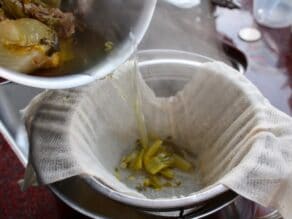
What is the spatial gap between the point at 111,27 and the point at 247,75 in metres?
0.58

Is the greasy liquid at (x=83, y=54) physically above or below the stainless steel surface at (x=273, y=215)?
above

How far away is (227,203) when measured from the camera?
91cm

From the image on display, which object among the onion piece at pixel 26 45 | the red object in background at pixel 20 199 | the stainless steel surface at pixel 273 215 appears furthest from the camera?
the red object in background at pixel 20 199

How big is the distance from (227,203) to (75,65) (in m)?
0.39

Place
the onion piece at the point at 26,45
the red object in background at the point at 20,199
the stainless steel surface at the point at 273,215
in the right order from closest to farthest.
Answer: the onion piece at the point at 26,45, the stainless steel surface at the point at 273,215, the red object in background at the point at 20,199

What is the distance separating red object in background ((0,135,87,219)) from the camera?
1146mm

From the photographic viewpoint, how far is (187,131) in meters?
1.26

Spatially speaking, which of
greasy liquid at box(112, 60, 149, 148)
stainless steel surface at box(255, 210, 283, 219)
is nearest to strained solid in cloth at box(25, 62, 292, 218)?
greasy liquid at box(112, 60, 149, 148)

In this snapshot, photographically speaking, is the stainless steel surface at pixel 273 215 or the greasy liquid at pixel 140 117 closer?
the stainless steel surface at pixel 273 215

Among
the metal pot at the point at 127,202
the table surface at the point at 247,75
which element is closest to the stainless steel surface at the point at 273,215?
the metal pot at the point at 127,202

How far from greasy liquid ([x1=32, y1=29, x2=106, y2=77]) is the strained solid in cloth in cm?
14

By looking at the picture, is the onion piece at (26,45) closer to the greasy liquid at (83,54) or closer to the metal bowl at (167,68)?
the greasy liquid at (83,54)

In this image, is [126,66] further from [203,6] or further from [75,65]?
[203,6]

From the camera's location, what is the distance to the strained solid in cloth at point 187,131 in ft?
2.98
